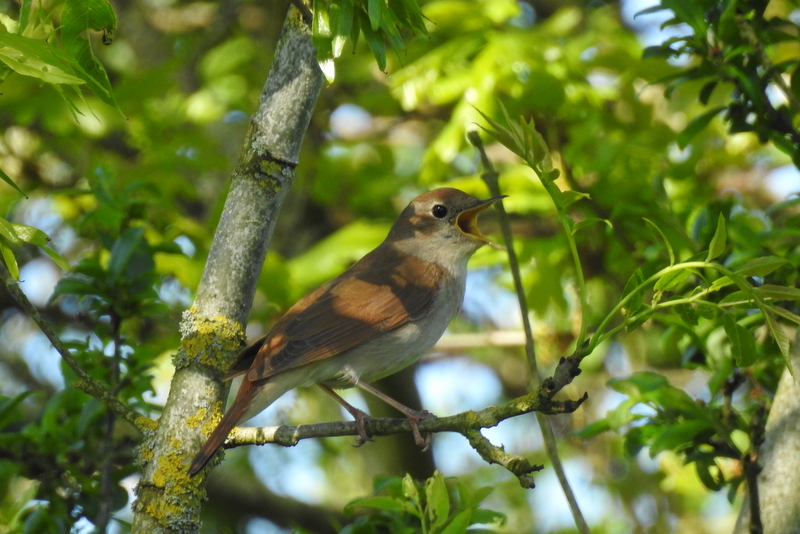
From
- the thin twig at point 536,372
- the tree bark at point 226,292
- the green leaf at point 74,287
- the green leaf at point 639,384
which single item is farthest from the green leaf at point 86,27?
the green leaf at point 639,384

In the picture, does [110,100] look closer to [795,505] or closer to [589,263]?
[795,505]

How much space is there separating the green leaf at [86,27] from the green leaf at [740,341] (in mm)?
1935

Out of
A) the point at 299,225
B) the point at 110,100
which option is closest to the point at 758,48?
the point at 110,100

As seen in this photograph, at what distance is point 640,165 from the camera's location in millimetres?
5277

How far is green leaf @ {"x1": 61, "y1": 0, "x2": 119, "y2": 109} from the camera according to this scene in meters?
→ 2.62

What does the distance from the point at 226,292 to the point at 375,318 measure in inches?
57.4

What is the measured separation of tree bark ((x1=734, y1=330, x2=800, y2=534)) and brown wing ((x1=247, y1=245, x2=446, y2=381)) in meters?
1.78

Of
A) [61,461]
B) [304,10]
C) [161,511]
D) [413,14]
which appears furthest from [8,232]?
[61,461]

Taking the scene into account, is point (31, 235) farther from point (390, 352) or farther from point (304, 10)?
point (390, 352)

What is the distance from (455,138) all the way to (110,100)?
127 inches

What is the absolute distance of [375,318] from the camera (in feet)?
14.4

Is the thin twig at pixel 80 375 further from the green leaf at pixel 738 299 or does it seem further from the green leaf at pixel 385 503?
the green leaf at pixel 738 299

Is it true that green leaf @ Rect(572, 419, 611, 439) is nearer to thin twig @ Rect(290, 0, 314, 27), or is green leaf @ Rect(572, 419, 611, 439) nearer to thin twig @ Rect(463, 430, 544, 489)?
thin twig @ Rect(463, 430, 544, 489)

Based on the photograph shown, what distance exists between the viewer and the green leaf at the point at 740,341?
2582mm
